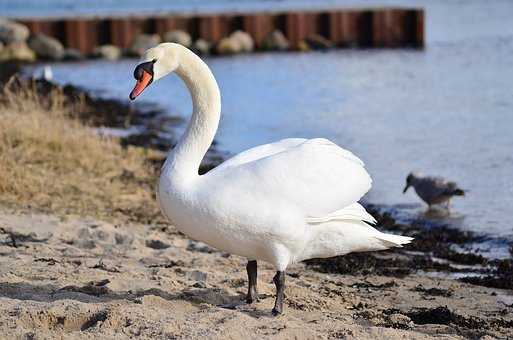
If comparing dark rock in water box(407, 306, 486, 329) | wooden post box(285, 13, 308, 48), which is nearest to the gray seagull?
dark rock in water box(407, 306, 486, 329)

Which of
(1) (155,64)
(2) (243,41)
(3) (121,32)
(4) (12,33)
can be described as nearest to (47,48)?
(4) (12,33)

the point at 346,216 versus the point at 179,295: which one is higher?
the point at 346,216

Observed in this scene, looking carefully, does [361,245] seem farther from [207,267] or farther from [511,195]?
[511,195]

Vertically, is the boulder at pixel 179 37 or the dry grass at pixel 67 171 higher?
the dry grass at pixel 67 171

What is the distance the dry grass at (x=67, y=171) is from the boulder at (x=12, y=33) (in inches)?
998

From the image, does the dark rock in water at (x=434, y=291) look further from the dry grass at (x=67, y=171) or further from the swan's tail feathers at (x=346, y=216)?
the dry grass at (x=67, y=171)

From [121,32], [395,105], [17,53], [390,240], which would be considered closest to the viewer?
[390,240]

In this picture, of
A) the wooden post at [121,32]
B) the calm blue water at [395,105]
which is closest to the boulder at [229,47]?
the calm blue water at [395,105]

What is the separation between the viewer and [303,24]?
40.7 metres

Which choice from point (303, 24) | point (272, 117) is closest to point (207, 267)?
point (272, 117)

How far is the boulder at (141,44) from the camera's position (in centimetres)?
3850

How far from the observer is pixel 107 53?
1494 inches

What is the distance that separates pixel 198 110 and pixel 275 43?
32.8m

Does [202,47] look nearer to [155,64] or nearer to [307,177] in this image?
[155,64]
